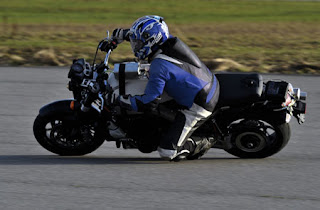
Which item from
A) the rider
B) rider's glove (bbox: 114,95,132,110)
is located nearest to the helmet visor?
the rider

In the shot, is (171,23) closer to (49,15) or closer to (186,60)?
(49,15)

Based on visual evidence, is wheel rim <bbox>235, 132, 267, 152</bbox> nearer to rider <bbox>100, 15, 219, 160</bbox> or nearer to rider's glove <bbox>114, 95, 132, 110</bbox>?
rider <bbox>100, 15, 219, 160</bbox>

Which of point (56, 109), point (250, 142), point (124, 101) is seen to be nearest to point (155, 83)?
point (124, 101)

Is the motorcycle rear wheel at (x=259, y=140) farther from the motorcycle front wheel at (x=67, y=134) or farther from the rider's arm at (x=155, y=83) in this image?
the motorcycle front wheel at (x=67, y=134)

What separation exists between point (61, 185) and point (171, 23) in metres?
16.3

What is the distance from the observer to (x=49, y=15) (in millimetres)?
23875

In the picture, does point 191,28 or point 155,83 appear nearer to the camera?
point 155,83

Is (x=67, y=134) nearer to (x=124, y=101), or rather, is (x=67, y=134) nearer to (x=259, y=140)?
(x=124, y=101)

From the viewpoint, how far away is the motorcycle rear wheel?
22.8 ft

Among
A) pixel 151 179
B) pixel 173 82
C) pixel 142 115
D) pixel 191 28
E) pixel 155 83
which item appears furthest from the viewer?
pixel 191 28

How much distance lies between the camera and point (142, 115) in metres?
6.87

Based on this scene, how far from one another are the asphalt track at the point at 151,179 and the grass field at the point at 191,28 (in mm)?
6573

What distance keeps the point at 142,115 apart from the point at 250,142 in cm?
113

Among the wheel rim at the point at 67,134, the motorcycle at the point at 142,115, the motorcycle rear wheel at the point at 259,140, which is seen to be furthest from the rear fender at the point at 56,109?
the motorcycle rear wheel at the point at 259,140
